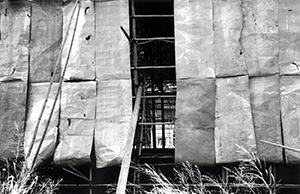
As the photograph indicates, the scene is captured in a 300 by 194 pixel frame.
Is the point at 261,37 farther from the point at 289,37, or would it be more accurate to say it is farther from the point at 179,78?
the point at 179,78

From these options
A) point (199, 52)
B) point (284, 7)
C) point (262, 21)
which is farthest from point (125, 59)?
point (284, 7)

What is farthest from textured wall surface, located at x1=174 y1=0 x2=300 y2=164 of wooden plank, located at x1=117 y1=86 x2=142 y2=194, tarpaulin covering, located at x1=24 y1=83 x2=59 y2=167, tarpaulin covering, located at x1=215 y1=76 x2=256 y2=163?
tarpaulin covering, located at x1=24 y1=83 x2=59 y2=167

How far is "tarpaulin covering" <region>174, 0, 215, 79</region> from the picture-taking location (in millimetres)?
7301

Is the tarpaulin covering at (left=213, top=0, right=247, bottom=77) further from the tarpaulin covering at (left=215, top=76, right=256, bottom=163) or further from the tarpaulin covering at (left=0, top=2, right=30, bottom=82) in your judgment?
the tarpaulin covering at (left=0, top=2, right=30, bottom=82)

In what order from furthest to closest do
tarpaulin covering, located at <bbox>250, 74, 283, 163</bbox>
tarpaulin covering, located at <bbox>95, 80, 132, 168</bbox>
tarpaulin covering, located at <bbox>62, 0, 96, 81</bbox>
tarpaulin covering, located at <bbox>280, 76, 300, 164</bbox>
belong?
tarpaulin covering, located at <bbox>62, 0, 96, 81</bbox> → tarpaulin covering, located at <bbox>95, 80, 132, 168</bbox> → tarpaulin covering, located at <bbox>250, 74, 283, 163</bbox> → tarpaulin covering, located at <bbox>280, 76, 300, 164</bbox>

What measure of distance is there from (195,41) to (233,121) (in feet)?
5.69

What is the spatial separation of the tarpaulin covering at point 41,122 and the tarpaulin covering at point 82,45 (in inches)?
20.8

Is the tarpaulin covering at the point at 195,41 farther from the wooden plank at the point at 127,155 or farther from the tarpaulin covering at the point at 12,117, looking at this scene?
the tarpaulin covering at the point at 12,117

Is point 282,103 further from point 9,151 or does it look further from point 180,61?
point 9,151

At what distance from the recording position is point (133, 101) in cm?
790

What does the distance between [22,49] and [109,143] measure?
2.68 metres

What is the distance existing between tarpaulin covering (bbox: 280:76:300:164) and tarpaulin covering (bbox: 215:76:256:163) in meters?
0.62

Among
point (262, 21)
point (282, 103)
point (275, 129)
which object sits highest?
point (262, 21)

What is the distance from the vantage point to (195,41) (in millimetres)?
7352
